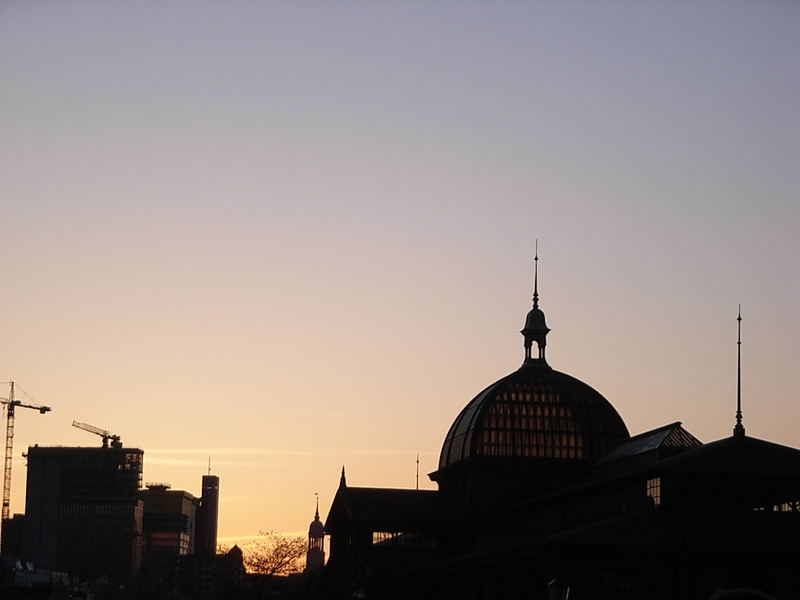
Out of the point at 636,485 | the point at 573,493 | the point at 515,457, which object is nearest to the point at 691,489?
the point at 636,485

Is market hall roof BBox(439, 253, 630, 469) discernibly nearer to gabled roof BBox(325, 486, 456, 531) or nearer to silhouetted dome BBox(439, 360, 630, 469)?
silhouetted dome BBox(439, 360, 630, 469)

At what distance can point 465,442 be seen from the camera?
126 m

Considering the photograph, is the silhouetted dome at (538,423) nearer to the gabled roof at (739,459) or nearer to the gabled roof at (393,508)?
the gabled roof at (393,508)

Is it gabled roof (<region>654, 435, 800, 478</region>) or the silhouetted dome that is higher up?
the silhouetted dome

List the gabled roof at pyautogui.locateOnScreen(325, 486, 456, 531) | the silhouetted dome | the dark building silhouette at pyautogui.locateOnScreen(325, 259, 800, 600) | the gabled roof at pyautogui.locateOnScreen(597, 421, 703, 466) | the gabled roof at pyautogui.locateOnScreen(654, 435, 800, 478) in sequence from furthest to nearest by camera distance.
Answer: the gabled roof at pyautogui.locateOnScreen(325, 486, 456, 531) < the silhouetted dome < the gabled roof at pyautogui.locateOnScreen(597, 421, 703, 466) < the gabled roof at pyautogui.locateOnScreen(654, 435, 800, 478) < the dark building silhouette at pyautogui.locateOnScreen(325, 259, 800, 600)

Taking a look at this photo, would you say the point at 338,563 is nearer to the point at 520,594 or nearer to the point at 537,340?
the point at 537,340

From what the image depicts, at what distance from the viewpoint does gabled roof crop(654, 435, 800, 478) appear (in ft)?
294

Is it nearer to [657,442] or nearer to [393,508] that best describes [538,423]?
[393,508]

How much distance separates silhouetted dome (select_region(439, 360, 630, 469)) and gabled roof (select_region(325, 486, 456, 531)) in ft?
14.4

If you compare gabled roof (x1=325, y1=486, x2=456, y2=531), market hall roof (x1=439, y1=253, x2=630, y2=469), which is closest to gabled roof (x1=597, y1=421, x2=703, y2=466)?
market hall roof (x1=439, y1=253, x2=630, y2=469)

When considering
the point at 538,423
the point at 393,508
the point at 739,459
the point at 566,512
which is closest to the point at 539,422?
the point at 538,423

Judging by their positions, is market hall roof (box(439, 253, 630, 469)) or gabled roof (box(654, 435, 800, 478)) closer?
gabled roof (box(654, 435, 800, 478))

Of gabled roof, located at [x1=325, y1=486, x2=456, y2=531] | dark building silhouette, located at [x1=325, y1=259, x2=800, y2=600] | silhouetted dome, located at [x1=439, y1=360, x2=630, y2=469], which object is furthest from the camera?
gabled roof, located at [x1=325, y1=486, x2=456, y2=531]

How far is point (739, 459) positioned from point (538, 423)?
3611 centimetres
